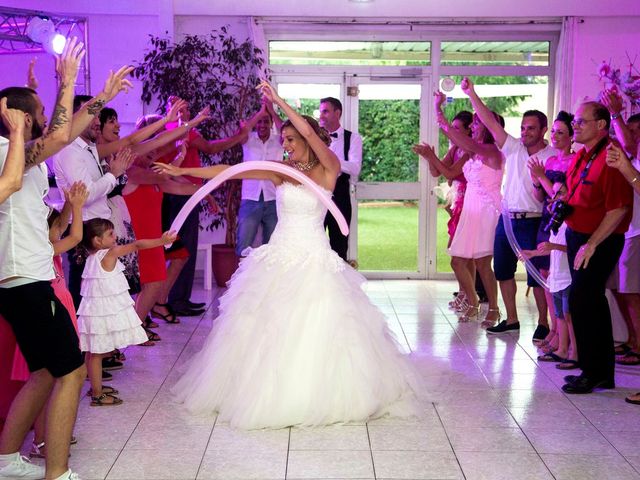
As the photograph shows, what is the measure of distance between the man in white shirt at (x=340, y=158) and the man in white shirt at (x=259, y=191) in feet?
1.67

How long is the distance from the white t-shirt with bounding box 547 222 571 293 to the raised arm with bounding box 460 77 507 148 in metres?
1.02

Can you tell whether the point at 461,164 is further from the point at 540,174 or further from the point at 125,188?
the point at 125,188

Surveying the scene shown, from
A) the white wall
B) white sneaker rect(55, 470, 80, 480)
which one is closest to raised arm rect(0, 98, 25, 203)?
white sneaker rect(55, 470, 80, 480)

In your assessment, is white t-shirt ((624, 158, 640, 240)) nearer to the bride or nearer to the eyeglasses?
the eyeglasses

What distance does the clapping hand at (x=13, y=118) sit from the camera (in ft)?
10.1

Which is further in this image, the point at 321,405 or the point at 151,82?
the point at 151,82

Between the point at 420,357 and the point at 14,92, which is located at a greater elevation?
the point at 14,92

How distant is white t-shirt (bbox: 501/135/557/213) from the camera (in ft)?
21.0

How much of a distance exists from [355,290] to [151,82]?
515cm

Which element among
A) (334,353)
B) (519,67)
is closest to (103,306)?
(334,353)

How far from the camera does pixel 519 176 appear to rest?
6.46 m

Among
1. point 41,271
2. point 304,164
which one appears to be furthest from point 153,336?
point 41,271

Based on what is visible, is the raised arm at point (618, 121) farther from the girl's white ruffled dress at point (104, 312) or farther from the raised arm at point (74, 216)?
the raised arm at point (74, 216)

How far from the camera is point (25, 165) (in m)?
3.25
